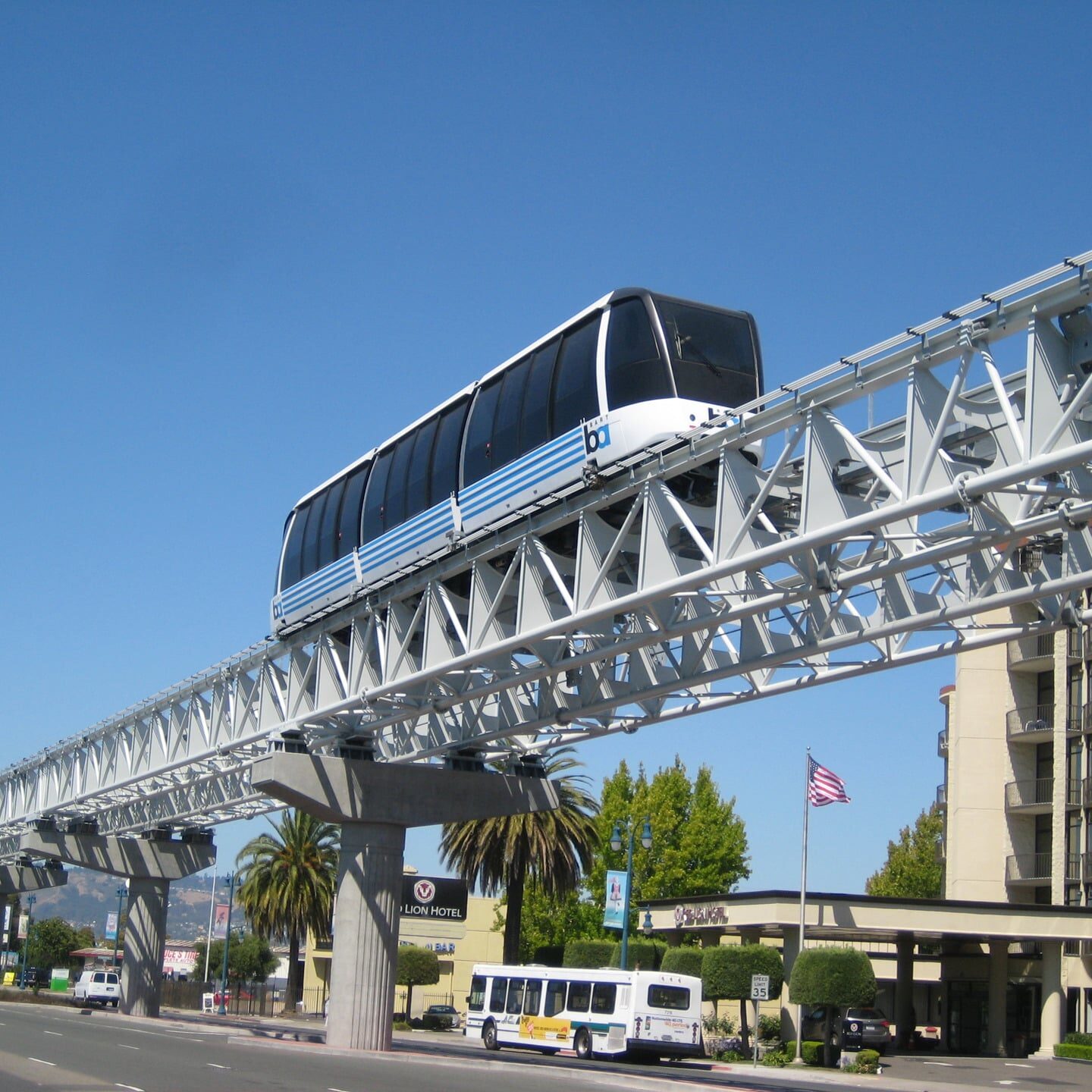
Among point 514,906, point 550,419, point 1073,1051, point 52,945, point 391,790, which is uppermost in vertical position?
point 550,419

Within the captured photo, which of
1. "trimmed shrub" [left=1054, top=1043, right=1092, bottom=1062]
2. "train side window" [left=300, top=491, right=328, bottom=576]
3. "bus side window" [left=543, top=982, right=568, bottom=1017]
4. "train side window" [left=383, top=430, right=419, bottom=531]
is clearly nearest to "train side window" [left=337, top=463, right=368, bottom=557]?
"train side window" [left=300, top=491, right=328, bottom=576]

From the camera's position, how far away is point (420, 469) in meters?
26.5

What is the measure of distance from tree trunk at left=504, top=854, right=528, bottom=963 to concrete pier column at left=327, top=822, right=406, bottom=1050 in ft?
61.6

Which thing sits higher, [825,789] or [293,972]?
[825,789]

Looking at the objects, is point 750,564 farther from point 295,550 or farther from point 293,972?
point 293,972

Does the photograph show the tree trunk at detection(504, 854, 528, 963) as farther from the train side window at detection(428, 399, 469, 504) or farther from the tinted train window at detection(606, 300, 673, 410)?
the tinted train window at detection(606, 300, 673, 410)

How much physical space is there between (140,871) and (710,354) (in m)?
39.7

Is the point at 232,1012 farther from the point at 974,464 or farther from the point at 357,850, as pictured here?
the point at 974,464

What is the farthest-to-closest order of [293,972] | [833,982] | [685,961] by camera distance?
[293,972] < [685,961] < [833,982]

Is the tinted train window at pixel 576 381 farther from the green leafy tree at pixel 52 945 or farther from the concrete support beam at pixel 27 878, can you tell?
the green leafy tree at pixel 52 945

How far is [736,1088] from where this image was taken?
79.0 feet

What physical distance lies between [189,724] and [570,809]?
18.8 meters

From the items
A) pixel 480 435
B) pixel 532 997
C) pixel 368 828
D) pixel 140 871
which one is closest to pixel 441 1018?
pixel 140 871

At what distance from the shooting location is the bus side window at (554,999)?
38031 millimetres
